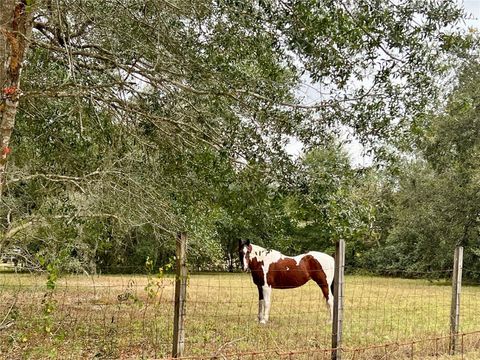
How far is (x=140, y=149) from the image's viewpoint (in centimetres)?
676

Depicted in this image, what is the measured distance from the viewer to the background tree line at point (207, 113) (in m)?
4.91

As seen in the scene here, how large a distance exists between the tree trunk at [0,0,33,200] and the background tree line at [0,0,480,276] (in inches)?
0.7

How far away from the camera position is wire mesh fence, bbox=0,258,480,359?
646 centimetres

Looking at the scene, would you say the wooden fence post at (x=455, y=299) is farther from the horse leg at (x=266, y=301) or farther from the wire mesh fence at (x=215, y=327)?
the horse leg at (x=266, y=301)

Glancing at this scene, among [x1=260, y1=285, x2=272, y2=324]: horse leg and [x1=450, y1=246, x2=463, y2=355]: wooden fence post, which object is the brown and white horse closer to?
[x1=260, y1=285, x2=272, y2=324]: horse leg

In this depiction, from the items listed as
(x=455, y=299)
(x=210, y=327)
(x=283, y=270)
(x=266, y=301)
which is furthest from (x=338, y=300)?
(x=283, y=270)

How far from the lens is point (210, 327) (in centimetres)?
905

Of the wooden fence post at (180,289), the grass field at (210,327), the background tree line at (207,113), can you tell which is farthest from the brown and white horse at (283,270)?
the wooden fence post at (180,289)

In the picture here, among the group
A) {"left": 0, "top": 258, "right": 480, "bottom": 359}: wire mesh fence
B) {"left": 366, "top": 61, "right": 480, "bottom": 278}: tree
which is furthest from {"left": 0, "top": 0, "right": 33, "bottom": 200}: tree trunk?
{"left": 366, "top": 61, "right": 480, "bottom": 278}: tree

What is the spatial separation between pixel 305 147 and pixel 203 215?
1856 millimetres

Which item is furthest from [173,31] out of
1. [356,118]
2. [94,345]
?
[94,345]

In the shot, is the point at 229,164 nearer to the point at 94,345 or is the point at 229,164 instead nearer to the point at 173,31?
the point at 173,31

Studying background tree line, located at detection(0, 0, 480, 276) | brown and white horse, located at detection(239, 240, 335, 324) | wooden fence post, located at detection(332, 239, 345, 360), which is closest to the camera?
background tree line, located at detection(0, 0, 480, 276)

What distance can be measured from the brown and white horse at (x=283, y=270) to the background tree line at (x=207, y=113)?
2.98 m
